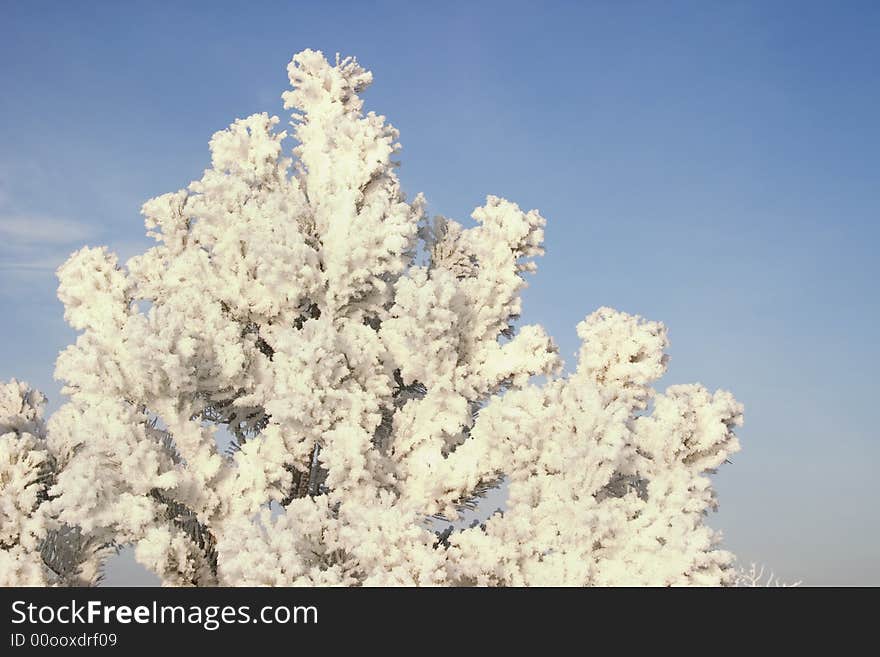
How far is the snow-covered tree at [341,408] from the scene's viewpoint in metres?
10.1

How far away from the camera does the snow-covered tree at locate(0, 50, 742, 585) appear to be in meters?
10.1

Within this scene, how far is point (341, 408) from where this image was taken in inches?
432

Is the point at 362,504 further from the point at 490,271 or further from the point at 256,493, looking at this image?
the point at 490,271

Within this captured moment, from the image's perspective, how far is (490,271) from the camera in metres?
12.5
